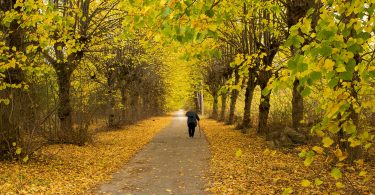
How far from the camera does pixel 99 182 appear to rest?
943 cm

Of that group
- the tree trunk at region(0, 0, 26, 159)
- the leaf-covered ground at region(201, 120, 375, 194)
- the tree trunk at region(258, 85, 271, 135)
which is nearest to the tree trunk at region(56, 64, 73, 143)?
the tree trunk at region(0, 0, 26, 159)

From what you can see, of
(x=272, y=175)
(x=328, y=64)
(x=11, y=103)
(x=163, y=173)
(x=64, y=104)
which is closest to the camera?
(x=328, y=64)

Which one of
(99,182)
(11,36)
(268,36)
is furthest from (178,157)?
(268,36)

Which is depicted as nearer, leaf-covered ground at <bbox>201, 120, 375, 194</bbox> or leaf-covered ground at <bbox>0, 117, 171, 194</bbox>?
leaf-covered ground at <bbox>201, 120, 375, 194</bbox>

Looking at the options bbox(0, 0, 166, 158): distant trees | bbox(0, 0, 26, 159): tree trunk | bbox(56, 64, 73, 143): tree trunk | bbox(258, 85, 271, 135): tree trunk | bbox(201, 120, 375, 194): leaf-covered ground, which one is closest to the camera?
bbox(201, 120, 375, 194): leaf-covered ground

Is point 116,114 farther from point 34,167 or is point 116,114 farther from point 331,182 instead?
point 331,182

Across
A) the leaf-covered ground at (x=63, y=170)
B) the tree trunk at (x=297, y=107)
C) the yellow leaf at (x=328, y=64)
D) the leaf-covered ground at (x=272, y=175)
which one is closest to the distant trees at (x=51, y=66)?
the leaf-covered ground at (x=63, y=170)

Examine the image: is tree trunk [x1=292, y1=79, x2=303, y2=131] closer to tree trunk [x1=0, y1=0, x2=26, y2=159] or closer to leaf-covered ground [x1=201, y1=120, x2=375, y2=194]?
leaf-covered ground [x1=201, y1=120, x2=375, y2=194]

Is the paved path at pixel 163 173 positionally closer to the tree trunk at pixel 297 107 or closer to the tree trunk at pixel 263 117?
the tree trunk at pixel 297 107

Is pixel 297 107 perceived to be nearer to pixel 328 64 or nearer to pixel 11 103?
pixel 11 103

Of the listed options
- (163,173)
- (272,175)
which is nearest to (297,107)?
(272,175)

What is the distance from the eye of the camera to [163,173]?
34.3 feet

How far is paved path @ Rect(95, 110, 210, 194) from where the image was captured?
8.58 m

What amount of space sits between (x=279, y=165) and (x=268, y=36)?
8.76 m
